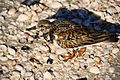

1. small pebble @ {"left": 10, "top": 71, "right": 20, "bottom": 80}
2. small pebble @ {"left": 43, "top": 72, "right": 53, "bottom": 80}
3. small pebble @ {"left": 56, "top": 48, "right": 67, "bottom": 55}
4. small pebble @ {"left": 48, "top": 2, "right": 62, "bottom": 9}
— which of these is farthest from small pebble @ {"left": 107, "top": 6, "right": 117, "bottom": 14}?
small pebble @ {"left": 10, "top": 71, "right": 20, "bottom": 80}

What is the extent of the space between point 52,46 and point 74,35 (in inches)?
14.5

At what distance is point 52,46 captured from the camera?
5.61 m

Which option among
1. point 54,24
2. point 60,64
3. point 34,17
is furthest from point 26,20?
point 60,64

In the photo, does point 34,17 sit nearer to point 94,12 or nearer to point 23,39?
point 23,39

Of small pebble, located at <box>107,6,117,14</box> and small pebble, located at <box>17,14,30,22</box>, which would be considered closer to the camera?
small pebble, located at <box>17,14,30,22</box>

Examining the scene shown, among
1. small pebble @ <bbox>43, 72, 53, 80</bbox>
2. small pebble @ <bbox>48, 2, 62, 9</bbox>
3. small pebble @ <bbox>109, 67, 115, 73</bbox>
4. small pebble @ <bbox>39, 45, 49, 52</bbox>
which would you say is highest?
small pebble @ <bbox>48, 2, 62, 9</bbox>

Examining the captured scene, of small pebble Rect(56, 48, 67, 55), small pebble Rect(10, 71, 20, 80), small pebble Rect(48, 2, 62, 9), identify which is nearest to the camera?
small pebble Rect(10, 71, 20, 80)

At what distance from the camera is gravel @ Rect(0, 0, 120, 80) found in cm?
529

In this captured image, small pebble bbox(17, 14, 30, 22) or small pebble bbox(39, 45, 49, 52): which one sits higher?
small pebble bbox(17, 14, 30, 22)

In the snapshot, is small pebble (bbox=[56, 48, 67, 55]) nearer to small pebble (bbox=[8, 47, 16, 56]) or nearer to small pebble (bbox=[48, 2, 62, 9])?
small pebble (bbox=[8, 47, 16, 56])

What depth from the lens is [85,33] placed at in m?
5.48

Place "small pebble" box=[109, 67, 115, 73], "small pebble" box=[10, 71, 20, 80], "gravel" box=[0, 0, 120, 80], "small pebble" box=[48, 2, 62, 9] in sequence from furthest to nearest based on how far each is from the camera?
1. "small pebble" box=[48, 2, 62, 9]
2. "small pebble" box=[109, 67, 115, 73]
3. "gravel" box=[0, 0, 120, 80]
4. "small pebble" box=[10, 71, 20, 80]

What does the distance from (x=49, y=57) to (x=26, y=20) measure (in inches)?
30.8

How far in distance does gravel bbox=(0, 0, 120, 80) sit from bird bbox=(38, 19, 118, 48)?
0.47 feet
